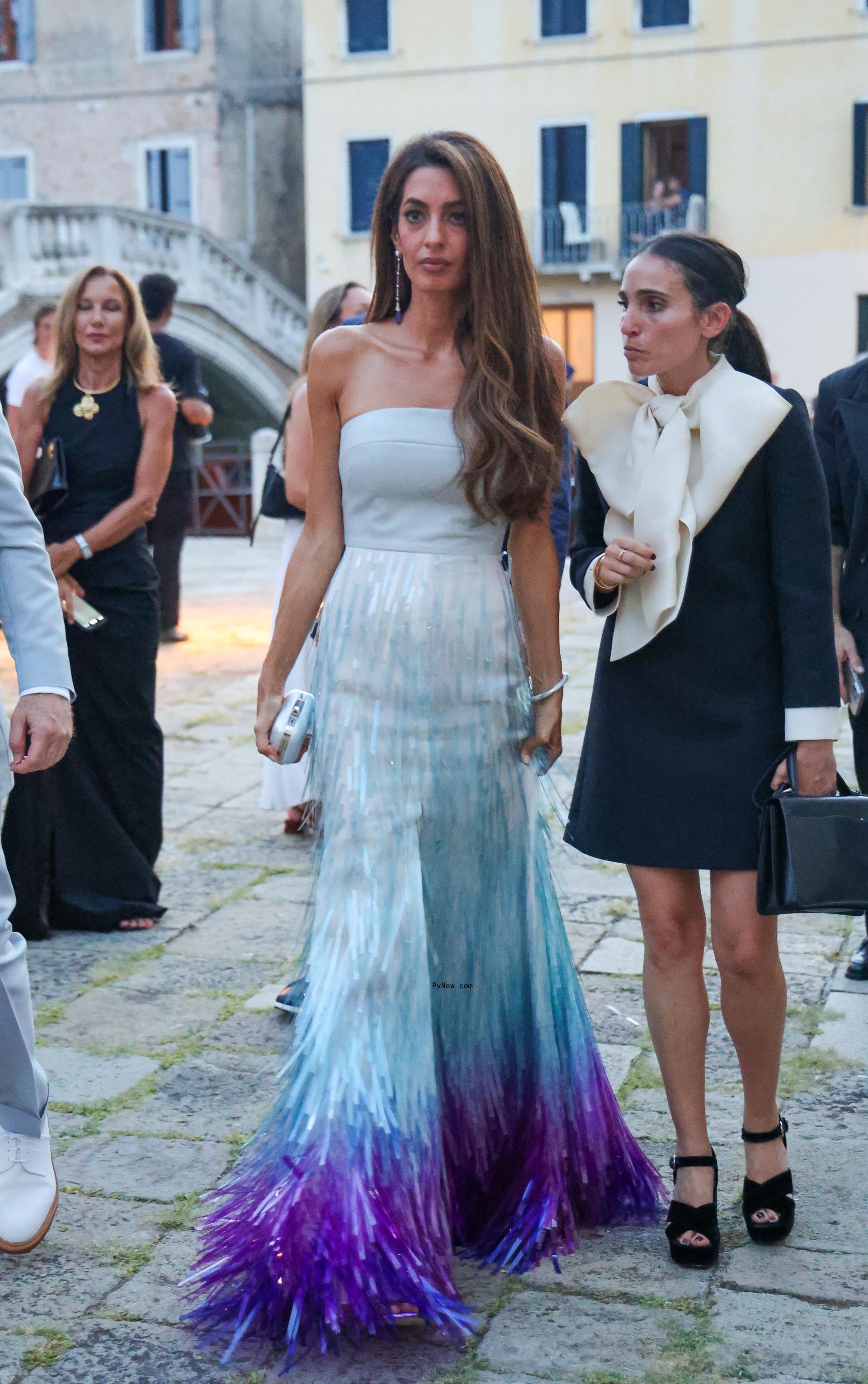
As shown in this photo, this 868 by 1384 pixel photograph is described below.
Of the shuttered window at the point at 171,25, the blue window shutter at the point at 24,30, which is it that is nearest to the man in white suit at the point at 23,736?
the shuttered window at the point at 171,25

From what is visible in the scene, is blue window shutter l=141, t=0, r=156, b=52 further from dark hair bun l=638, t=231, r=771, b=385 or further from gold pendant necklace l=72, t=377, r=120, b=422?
dark hair bun l=638, t=231, r=771, b=385

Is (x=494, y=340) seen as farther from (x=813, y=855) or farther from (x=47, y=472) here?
(x=47, y=472)

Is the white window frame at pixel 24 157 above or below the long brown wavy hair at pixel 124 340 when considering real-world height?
above

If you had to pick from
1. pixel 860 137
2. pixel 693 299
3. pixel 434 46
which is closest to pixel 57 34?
pixel 434 46

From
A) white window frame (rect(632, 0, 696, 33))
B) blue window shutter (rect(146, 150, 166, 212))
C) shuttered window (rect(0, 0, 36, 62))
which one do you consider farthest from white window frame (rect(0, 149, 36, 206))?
white window frame (rect(632, 0, 696, 33))

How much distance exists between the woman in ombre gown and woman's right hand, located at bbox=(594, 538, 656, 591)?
0.54 ft

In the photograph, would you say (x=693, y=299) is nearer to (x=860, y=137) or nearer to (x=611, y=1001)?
(x=611, y=1001)

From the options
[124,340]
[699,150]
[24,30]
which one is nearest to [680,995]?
[124,340]

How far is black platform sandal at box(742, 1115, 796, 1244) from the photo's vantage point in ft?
9.16

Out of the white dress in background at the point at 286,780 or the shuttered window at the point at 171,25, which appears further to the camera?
the shuttered window at the point at 171,25

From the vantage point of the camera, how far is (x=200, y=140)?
98.0 feet

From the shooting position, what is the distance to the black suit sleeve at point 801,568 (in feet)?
8.62

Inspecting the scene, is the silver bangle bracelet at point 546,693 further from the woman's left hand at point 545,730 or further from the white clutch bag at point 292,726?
the white clutch bag at point 292,726

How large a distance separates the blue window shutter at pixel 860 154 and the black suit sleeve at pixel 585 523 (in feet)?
81.9
